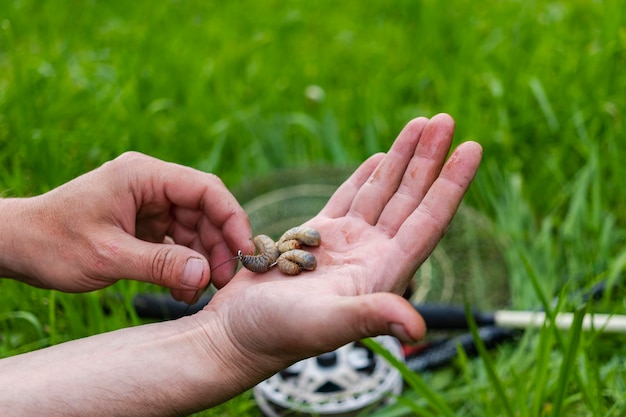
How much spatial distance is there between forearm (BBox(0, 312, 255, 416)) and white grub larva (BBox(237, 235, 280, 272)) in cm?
32

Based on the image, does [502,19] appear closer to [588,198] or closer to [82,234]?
[588,198]

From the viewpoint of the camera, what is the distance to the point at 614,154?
3.57 metres

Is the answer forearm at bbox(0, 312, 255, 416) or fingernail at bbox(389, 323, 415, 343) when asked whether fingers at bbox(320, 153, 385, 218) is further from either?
fingernail at bbox(389, 323, 415, 343)

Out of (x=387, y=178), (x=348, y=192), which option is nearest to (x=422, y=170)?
(x=387, y=178)

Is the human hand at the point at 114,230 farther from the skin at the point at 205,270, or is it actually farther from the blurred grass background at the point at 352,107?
the blurred grass background at the point at 352,107

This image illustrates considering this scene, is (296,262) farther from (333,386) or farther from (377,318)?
(333,386)

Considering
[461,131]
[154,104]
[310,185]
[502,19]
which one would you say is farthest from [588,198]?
[154,104]

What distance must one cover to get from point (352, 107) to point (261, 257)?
2145 millimetres

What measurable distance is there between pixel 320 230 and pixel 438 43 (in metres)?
2.67

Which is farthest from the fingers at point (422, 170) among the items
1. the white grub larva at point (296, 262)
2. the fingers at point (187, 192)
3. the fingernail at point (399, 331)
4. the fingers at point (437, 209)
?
the fingernail at point (399, 331)

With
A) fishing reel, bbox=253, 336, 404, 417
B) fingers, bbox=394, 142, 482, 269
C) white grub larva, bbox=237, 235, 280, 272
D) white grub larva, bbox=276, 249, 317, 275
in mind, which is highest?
fingers, bbox=394, 142, 482, 269

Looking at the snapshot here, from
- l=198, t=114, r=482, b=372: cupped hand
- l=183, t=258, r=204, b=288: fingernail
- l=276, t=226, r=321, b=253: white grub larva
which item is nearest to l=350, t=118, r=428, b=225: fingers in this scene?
l=198, t=114, r=482, b=372: cupped hand

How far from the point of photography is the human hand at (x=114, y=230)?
225cm

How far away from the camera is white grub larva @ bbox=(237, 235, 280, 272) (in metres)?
2.25
